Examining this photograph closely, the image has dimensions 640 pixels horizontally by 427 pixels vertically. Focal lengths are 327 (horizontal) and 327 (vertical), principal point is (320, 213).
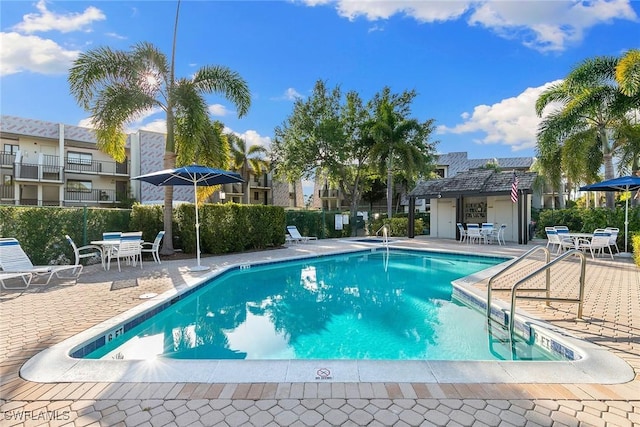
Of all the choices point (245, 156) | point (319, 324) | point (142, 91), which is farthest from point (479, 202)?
point (245, 156)

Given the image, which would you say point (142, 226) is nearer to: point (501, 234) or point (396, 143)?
point (396, 143)

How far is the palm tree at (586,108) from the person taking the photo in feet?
47.6

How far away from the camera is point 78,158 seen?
2678 cm

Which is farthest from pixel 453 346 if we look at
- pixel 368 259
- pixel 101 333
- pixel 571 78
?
pixel 571 78

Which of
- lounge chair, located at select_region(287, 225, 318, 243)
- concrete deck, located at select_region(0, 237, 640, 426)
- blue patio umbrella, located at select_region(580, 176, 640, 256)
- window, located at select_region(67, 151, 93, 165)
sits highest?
window, located at select_region(67, 151, 93, 165)

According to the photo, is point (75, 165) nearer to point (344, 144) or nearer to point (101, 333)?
point (344, 144)

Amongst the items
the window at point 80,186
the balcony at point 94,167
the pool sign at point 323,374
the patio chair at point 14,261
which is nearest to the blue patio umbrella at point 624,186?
the pool sign at point 323,374

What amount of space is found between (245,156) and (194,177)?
2661 cm

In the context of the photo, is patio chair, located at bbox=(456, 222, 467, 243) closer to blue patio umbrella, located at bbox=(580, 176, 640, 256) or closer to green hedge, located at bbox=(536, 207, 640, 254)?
green hedge, located at bbox=(536, 207, 640, 254)

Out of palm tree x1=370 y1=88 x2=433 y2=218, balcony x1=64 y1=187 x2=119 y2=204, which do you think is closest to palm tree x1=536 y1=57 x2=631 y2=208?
palm tree x1=370 y1=88 x2=433 y2=218

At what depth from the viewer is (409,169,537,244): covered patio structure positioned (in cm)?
1641

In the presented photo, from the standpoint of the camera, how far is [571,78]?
15320 mm

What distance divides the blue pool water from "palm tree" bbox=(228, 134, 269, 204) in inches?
1046

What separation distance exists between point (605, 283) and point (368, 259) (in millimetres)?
7474
